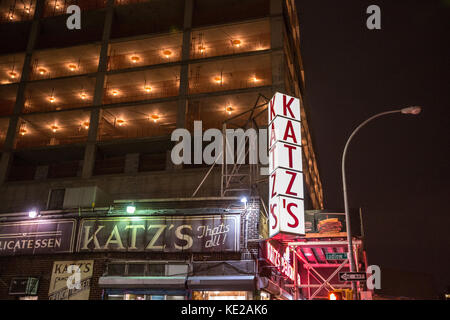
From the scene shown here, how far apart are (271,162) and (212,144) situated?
795 inches

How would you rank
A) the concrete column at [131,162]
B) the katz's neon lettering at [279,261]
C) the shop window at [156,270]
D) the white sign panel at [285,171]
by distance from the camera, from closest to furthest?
the white sign panel at [285,171], the shop window at [156,270], the katz's neon lettering at [279,261], the concrete column at [131,162]

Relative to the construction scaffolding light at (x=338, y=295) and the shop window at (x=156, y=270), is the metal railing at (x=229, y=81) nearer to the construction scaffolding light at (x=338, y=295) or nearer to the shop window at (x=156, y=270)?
the shop window at (x=156, y=270)

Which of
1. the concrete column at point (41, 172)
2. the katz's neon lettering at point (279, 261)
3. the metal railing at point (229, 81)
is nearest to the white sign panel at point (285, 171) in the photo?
the katz's neon lettering at point (279, 261)

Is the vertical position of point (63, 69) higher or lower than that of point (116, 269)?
higher

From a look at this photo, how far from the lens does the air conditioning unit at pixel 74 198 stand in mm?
19250

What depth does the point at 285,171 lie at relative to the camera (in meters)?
17.2

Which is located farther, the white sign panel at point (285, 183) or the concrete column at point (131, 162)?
the concrete column at point (131, 162)

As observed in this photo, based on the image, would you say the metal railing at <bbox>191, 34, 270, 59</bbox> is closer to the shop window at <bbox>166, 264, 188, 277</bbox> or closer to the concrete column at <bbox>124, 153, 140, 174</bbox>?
the concrete column at <bbox>124, 153, 140, 174</bbox>

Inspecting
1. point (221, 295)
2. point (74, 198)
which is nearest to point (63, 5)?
point (74, 198)

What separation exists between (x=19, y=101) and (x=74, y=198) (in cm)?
2783

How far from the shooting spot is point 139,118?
41.8 metres

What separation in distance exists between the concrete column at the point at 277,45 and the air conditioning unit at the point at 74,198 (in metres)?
19.7

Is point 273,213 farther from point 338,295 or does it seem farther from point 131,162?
point 131,162
